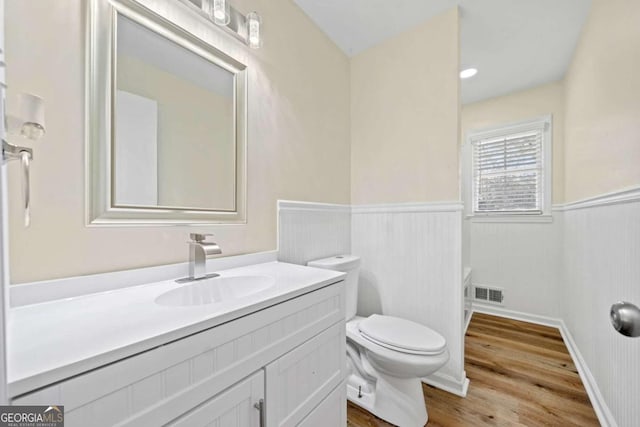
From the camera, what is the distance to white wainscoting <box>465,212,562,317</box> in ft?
8.02

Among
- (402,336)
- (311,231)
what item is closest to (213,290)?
(311,231)

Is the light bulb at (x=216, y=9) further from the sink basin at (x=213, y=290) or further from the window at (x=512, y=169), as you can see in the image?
the window at (x=512, y=169)

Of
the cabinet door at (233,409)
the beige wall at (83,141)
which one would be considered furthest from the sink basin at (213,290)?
the cabinet door at (233,409)

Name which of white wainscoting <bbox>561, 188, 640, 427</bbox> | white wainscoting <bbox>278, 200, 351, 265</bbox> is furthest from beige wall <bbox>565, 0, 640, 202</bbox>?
white wainscoting <bbox>278, 200, 351, 265</bbox>

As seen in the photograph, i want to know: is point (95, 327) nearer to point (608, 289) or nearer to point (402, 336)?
point (402, 336)

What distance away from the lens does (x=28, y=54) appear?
0.71 metres

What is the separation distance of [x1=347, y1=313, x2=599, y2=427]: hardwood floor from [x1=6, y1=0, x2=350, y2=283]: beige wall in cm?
132

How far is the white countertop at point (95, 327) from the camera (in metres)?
0.42

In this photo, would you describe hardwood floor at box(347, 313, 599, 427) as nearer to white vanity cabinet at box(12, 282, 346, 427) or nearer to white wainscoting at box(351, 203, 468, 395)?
white wainscoting at box(351, 203, 468, 395)

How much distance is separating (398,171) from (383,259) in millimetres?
671

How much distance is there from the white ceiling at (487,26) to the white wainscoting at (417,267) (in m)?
1.25

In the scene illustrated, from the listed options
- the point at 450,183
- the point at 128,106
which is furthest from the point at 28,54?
the point at 450,183

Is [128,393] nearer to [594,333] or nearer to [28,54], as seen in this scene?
[28,54]

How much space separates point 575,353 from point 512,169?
1713mm
